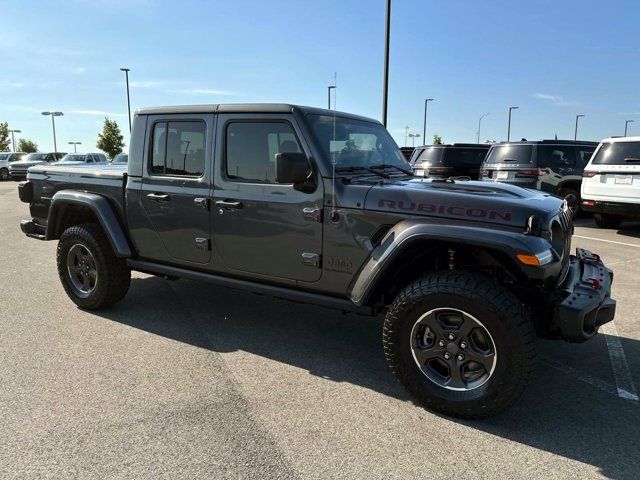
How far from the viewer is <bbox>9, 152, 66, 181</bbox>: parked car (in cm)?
2922

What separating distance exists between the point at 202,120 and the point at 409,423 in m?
2.77

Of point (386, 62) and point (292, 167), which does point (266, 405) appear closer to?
point (292, 167)

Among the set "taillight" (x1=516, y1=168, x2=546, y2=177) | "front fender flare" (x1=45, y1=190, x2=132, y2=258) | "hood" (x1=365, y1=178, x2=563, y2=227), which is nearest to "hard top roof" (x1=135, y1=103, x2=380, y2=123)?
"hood" (x1=365, y1=178, x2=563, y2=227)

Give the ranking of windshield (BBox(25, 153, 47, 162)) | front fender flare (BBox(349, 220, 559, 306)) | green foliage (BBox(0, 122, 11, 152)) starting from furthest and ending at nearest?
green foliage (BBox(0, 122, 11, 152))
windshield (BBox(25, 153, 47, 162))
front fender flare (BBox(349, 220, 559, 306))

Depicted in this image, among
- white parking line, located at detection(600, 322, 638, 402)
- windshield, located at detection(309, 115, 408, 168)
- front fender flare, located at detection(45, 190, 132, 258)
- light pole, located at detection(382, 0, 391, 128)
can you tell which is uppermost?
light pole, located at detection(382, 0, 391, 128)

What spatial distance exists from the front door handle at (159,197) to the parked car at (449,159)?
33.1 ft

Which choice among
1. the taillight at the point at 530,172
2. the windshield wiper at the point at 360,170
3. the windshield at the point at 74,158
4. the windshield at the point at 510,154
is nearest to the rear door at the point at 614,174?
the taillight at the point at 530,172

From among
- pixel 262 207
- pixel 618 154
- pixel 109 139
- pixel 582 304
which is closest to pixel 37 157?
pixel 109 139

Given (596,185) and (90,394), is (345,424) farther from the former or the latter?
(596,185)

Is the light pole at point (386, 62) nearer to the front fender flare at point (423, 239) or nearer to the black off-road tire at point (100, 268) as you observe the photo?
the black off-road tire at point (100, 268)

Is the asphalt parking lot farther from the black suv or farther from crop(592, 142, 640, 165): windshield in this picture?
the black suv

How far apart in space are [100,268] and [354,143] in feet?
8.80

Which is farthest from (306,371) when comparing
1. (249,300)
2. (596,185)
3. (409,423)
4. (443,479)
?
(596,185)

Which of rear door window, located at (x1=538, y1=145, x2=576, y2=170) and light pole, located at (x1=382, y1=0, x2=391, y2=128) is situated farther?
light pole, located at (x1=382, y1=0, x2=391, y2=128)
